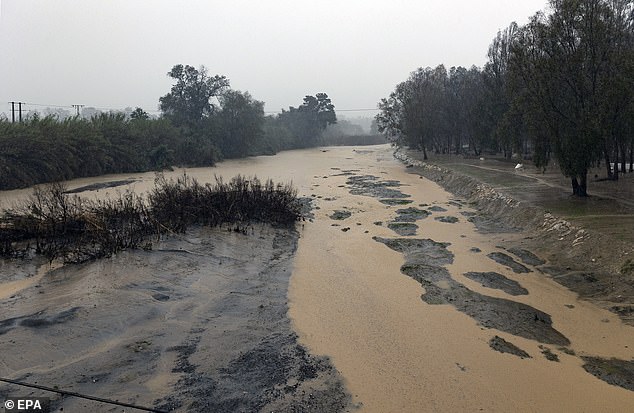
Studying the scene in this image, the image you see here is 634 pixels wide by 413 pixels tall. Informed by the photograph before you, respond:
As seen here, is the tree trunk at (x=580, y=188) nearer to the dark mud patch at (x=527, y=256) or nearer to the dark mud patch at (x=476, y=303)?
the dark mud patch at (x=527, y=256)

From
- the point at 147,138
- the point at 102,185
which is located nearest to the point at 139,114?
the point at 147,138

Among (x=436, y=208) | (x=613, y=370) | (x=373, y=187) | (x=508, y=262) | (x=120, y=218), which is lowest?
(x=613, y=370)

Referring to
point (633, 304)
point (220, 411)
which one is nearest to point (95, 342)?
point (220, 411)

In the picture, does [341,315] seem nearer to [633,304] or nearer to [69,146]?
[633,304]

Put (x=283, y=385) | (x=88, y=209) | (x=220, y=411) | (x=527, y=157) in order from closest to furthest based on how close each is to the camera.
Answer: (x=220, y=411) < (x=283, y=385) < (x=88, y=209) < (x=527, y=157)

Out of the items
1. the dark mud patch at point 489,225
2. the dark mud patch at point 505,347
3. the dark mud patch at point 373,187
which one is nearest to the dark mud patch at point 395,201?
the dark mud patch at point 373,187

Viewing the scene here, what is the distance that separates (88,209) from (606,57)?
48.9 feet

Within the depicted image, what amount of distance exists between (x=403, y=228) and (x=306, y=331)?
27.2 feet

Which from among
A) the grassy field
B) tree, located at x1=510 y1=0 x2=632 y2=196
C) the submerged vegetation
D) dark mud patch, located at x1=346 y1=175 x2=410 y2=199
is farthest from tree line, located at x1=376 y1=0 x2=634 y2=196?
the submerged vegetation

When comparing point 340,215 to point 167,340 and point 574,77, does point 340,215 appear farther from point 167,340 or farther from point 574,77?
point 167,340

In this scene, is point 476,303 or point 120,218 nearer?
point 476,303

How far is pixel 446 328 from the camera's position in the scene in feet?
22.9

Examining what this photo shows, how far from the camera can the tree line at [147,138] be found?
80.3 feet

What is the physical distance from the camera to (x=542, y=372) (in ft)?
18.5
